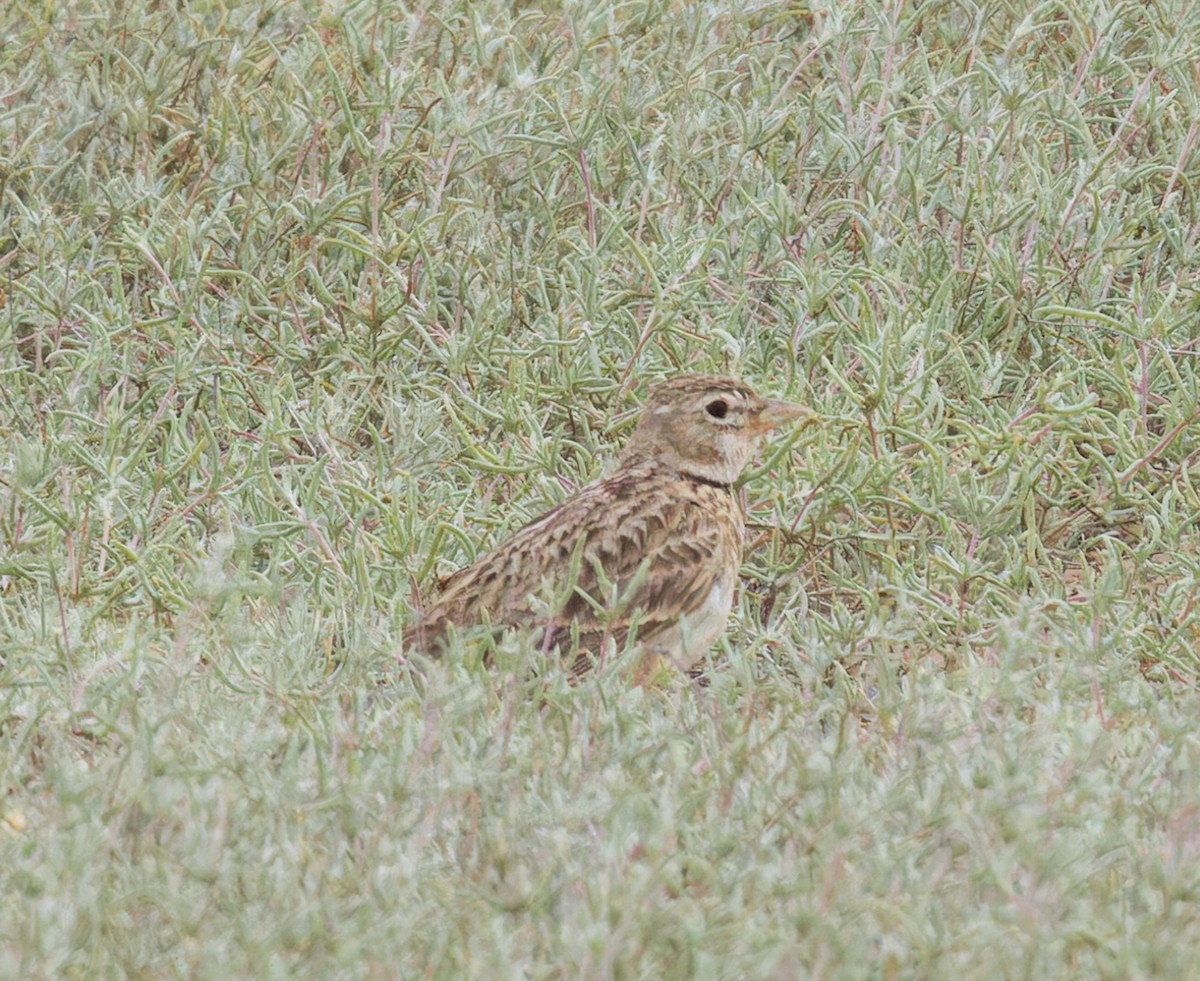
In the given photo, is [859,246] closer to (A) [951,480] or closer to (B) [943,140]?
(B) [943,140]

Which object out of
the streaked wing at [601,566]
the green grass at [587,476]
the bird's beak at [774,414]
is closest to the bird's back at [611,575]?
the streaked wing at [601,566]

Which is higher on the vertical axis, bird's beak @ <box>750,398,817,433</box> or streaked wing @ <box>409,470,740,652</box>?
bird's beak @ <box>750,398,817,433</box>

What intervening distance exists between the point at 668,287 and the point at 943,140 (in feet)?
5.48

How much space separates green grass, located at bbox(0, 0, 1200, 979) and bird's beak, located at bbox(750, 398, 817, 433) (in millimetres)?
242

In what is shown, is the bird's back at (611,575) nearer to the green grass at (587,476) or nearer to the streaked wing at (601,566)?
the streaked wing at (601,566)

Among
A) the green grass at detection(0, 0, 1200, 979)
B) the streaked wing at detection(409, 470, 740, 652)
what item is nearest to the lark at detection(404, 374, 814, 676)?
the streaked wing at detection(409, 470, 740, 652)

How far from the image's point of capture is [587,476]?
6.35 meters

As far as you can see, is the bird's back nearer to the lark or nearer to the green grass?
the lark

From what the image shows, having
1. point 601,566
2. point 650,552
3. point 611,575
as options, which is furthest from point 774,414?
point 601,566

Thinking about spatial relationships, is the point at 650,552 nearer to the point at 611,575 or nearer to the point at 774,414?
the point at 611,575

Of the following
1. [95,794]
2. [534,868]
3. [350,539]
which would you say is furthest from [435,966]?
[350,539]

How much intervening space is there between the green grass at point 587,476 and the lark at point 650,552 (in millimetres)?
217

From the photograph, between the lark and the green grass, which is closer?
the green grass

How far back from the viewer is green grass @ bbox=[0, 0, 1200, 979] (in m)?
3.32
